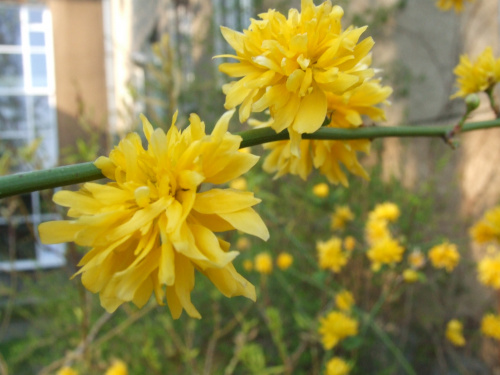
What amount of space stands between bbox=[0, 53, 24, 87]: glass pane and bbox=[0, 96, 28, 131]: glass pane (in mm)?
190

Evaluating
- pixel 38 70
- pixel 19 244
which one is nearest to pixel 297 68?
pixel 19 244

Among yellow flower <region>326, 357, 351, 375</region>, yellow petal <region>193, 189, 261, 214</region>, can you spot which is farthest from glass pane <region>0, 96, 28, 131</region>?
yellow petal <region>193, 189, 261, 214</region>

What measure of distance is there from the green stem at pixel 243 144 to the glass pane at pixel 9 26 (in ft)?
22.3

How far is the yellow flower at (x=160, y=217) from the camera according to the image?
0.43m

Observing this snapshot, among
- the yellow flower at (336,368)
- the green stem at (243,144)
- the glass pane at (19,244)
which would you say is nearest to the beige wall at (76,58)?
the glass pane at (19,244)

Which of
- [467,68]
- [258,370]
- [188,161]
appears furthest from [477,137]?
[188,161]

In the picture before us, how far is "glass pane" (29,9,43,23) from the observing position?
21.1ft

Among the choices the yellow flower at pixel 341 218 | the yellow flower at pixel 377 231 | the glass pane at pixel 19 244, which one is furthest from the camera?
the glass pane at pixel 19 244

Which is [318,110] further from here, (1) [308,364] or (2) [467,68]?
(1) [308,364]

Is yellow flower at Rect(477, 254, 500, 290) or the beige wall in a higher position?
the beige wall

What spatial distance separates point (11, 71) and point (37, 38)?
632 mm

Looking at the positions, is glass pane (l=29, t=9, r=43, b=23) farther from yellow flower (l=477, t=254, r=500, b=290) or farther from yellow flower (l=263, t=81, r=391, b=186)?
yellow flower (l=263, t=81, r=391, b=186)

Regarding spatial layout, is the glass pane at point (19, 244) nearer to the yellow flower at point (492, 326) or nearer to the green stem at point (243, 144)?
the yellow flower at point (492, 326)

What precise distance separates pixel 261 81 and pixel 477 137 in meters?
2.50
